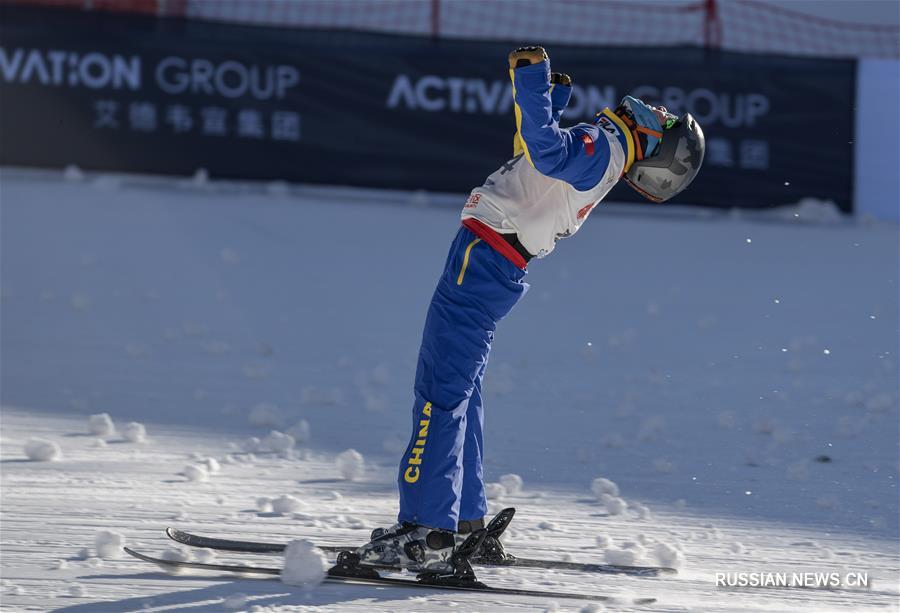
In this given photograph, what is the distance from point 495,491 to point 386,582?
1000mm

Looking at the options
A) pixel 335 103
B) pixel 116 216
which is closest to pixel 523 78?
pixel 116 216

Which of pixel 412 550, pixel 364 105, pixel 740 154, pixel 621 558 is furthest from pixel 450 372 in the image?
pixel 740 154

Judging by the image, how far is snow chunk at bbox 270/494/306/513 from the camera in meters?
4.23

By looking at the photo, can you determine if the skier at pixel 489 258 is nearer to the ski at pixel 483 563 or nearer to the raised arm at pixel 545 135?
the raised arm at pixel 545 135

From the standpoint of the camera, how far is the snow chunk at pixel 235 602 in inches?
131

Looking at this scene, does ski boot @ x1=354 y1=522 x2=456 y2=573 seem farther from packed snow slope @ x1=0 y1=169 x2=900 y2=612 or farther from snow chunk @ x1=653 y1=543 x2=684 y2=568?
snow chunk @ x1=653 y1=543 x2=684 y2=568

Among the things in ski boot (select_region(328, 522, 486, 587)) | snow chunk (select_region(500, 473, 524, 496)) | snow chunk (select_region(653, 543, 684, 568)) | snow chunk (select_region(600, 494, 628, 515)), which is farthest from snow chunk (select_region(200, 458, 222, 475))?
snow chunk (select_region(653, 543, 684, 568))

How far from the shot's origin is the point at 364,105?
11.0 metres

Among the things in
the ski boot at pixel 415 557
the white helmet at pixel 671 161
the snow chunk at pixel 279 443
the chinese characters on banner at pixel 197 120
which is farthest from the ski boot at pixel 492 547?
the chinese characters on banner at pixel 197 120

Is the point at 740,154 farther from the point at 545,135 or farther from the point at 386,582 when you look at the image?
the point at 386,582

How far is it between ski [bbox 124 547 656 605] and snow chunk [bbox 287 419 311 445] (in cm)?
141

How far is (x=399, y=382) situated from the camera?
238 inches

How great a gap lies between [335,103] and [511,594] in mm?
7938

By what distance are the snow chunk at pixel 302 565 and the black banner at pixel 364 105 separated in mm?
7737
